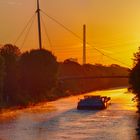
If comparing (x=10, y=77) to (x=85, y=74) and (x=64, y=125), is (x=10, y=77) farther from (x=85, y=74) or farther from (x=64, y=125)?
(x=85, y=74)

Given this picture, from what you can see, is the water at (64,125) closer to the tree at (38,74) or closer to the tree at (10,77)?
the tree at (10,77)

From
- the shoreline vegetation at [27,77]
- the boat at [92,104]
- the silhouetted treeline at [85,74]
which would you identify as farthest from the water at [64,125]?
the silhouetted treeline at [85,74]

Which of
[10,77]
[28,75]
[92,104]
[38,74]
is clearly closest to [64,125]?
[92,104]

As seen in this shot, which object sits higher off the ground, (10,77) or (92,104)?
(10,77)

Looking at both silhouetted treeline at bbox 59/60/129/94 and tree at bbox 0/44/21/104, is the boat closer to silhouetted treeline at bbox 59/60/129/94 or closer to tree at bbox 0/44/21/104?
tree at bbox 0/44/21/104

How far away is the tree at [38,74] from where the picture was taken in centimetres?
7601

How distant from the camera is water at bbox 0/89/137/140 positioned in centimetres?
3941

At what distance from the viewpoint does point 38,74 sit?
A: 7706cm

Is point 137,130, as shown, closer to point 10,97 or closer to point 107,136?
point 107,136

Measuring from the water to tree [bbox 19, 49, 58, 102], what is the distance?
1233 centimetres

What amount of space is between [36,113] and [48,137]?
20.5 meters

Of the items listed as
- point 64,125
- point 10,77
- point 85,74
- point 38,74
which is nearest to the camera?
point 64,125

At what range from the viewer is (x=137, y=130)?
1609 inches

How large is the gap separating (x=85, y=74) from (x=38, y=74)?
1844 inches
